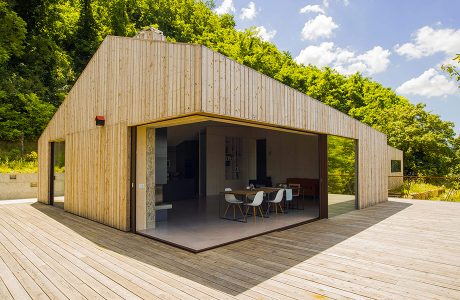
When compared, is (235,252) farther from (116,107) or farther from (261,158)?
(261,158)

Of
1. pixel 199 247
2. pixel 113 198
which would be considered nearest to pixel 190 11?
pixel 113 198

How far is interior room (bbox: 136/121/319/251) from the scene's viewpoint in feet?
20.3

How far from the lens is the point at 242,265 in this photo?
12.9 feet

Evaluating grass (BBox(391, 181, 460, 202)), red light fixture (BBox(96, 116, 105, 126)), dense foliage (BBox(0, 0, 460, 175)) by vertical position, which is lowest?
grass (BBox(391, 181, 460, 202))

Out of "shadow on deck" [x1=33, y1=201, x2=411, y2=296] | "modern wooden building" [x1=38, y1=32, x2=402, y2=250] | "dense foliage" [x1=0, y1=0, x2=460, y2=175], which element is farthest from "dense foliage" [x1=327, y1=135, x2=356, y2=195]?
"shadow on deck" [x1=33, y1=201, x2=411, y2=296]

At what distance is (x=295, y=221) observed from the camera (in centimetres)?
698

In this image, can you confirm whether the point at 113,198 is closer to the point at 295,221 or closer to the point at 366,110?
the point at 295,221

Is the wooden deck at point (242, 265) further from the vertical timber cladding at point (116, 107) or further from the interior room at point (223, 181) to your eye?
the vertical timber cladding at point (116, 107)

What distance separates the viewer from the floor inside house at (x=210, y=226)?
5125 mm

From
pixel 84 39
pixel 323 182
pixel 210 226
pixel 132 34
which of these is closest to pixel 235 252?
pixel 210 226

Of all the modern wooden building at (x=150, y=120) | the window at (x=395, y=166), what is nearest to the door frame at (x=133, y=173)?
the modern wooden building at (x=150, y=120)

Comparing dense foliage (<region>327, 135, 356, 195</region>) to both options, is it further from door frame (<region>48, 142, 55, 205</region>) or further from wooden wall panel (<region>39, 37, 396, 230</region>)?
door frame (<region>48, 142, 55, 205</region>)

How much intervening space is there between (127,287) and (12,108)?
16440 mm

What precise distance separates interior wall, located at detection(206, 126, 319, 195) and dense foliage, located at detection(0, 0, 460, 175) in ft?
32.6
